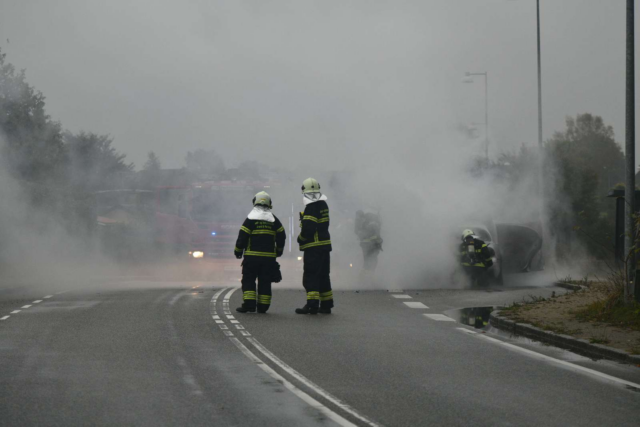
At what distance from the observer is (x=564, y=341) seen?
452 inches

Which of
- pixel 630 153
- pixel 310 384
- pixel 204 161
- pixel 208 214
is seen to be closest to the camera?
pixel 310 384

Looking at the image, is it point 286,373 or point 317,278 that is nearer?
point 286,373

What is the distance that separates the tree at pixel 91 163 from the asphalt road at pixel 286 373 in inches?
751

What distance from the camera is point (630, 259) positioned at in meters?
13.7

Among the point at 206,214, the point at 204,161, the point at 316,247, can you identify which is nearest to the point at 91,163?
the point at 204,161

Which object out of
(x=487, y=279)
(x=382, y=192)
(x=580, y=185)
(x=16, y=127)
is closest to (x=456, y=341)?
(x=487, y=279)

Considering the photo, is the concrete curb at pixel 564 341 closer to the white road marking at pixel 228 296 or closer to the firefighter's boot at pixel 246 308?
the firefighter's boot at pixel 246 308

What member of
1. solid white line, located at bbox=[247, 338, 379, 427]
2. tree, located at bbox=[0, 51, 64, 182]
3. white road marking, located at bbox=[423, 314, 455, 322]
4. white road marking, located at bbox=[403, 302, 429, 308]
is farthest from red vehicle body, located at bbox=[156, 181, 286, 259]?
solid white line, located at bbox=[247, 338, 379, 427]

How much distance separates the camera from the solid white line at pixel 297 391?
6781mm

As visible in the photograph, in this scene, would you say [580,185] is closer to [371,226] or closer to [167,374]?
[371,226]

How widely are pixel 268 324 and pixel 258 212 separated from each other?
92.3 inches

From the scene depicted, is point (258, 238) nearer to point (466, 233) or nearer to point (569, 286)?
→ point (466, 233)

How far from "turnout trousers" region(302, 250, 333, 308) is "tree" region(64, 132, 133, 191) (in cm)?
1912

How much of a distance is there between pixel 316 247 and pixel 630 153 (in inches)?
200
